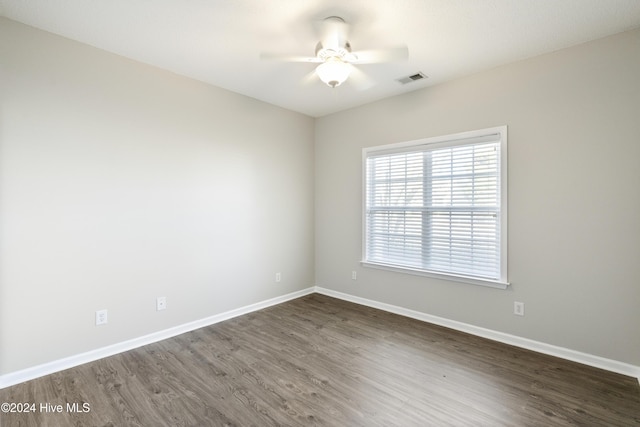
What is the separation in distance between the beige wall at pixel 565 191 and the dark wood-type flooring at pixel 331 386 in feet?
1.15

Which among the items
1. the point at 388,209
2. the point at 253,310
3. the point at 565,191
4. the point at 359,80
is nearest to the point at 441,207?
the point at 388,209

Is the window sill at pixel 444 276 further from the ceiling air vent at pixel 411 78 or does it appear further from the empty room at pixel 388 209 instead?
the ceiling air vent at pixel 411 78

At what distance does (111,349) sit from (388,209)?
10.6ft

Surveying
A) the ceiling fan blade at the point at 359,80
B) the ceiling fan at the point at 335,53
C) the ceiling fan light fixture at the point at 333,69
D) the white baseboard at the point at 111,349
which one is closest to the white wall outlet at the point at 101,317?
the white baseboard at the point at 111,349

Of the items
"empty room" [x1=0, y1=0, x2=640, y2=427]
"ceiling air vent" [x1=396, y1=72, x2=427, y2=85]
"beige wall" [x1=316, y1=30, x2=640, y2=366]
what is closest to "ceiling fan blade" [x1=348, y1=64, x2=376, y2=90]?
"empty room" [x1=0, y1=0, x2=640, y2=427]

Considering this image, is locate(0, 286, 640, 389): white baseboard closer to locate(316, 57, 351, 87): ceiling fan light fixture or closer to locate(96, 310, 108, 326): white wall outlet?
locate(96, 310, 108, 326): white wall outlet

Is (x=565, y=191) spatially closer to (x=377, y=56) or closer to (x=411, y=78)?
(x=411, y=78)

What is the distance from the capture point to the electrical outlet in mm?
2875

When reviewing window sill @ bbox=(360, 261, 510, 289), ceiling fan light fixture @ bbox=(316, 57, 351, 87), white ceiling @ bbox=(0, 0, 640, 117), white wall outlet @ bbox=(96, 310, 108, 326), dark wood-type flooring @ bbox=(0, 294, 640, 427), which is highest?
white ceiling @ bbox=(0, 0, 640, 117)

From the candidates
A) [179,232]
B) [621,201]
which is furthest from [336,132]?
[621,201]

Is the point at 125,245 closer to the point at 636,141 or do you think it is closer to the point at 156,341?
the point at 156,341

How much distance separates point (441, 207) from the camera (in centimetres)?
340

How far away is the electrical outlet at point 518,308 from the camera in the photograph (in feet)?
9.43

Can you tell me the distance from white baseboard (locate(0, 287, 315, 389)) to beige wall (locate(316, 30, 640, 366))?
2.30 metres
